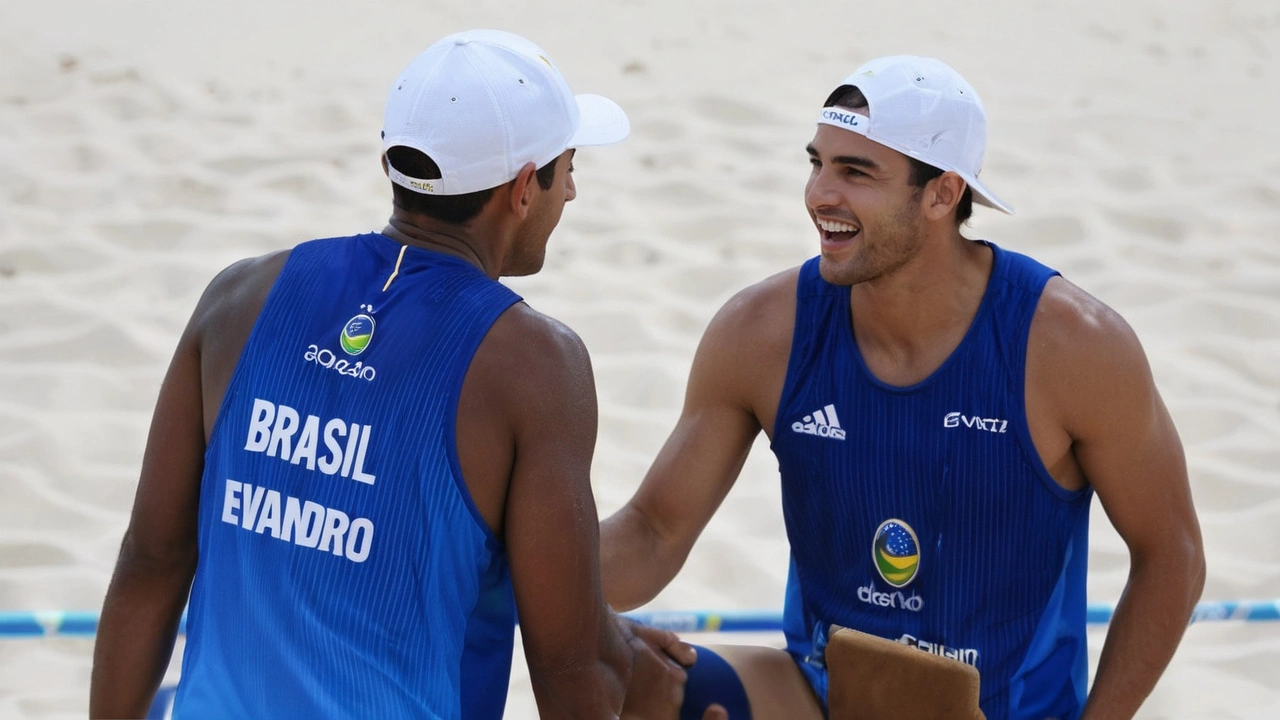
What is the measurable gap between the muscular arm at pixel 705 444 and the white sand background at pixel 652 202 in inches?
32.4

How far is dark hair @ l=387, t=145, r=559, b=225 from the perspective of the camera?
214 cm

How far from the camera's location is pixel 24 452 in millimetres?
4492

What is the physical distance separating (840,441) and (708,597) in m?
1.33

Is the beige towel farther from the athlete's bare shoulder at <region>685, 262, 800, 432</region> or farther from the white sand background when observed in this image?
the white sand background

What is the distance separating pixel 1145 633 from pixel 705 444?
2.93ft

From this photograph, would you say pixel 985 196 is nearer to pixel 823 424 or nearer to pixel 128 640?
pixel 823 424

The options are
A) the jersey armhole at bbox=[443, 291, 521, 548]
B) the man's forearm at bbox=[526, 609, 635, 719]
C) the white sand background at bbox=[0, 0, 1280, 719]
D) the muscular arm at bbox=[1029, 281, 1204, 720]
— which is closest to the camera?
the jersey armhole at bbox=[443, 291, 521, 548]

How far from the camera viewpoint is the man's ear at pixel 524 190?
2.16 metres

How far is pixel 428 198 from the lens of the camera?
7.05 feet

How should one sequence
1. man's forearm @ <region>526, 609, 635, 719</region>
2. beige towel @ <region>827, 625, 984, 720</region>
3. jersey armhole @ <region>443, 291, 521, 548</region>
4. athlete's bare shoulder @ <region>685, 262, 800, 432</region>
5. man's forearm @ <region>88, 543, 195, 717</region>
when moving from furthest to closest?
athlete's bare shoulder @ <region>685, 262, 800, 432</region>, beige towel @ <region>827, 625, 984, 720</region>, man's forearm @ <region>88, 543, 195, 717</region>, man's forearm @ <region>526, 609, 635, 719</region>, jersey armhole @ <region>443, 291, 521, 548</region>

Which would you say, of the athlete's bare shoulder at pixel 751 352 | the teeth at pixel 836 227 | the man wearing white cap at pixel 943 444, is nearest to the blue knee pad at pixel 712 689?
the man wearing white cap at pixel 943 444

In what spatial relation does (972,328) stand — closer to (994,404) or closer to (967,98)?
(994,404)

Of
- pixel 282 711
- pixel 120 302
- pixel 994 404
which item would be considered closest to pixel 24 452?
pixel 120 302

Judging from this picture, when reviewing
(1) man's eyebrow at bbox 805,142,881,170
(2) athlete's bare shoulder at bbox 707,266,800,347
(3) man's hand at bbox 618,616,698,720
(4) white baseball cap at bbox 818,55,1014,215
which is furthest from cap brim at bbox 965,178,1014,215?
(3) man's hand at bbox 618,616,698,720
